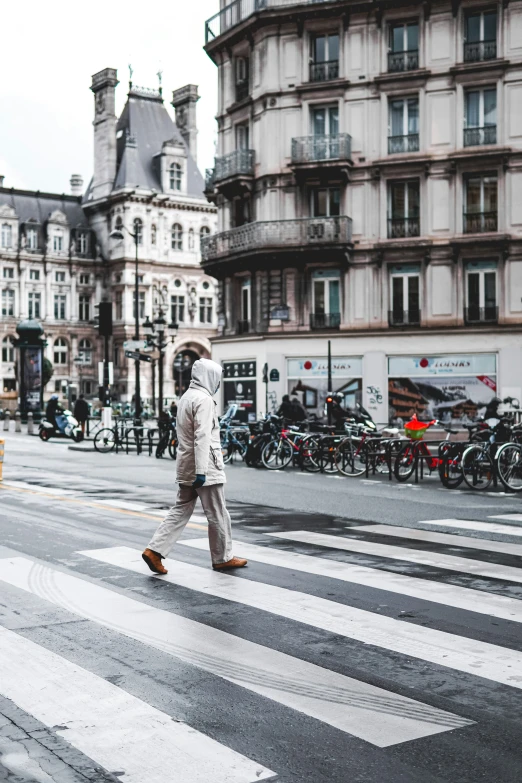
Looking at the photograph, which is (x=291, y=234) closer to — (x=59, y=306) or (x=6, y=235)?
(x=59, y=306)

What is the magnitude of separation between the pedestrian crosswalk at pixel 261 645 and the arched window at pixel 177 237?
74950mm

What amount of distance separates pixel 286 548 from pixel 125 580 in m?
2.05

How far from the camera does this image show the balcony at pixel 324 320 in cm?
3338

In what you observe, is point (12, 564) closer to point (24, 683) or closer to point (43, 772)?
point (24, 683)

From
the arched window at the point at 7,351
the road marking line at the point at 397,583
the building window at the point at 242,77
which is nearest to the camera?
the road marking line at the point at 397,583

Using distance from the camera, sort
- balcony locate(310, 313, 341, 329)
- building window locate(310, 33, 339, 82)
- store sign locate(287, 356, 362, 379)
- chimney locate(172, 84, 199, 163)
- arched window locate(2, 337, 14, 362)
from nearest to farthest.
A: store sign locate(287, 356, 362, 379) → balcony locate(310, 313, 341, 329) → building window locate(310, 33, 339, 82) → arched window locate(2, 337, 14, 362) → chimney locate(172, 84, 199, 163)

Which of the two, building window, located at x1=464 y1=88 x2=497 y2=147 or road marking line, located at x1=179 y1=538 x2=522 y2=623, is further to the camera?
building window, located at x1=464 y1=88 x2=497 y2=147

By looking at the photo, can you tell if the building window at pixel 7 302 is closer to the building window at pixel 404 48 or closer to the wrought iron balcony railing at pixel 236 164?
the wrought iron balcony railing at pixel 236 164

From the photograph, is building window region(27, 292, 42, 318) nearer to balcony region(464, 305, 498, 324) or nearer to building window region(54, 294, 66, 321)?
building window region(54, 294, 66, 321)

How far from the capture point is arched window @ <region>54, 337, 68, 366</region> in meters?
84.9

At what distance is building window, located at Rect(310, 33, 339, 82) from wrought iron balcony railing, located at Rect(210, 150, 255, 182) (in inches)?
138

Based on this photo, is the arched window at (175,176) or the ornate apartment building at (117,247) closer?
the ornate apartment building at (117,247)

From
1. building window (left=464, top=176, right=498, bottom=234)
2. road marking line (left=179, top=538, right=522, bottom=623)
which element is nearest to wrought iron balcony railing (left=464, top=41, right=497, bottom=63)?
building window (left=464, top=176, right=498, bottom=234)

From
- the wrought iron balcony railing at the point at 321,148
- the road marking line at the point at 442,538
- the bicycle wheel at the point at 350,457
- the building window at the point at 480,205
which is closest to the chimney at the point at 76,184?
the wrought iron balcony railing at the point at 321,148
